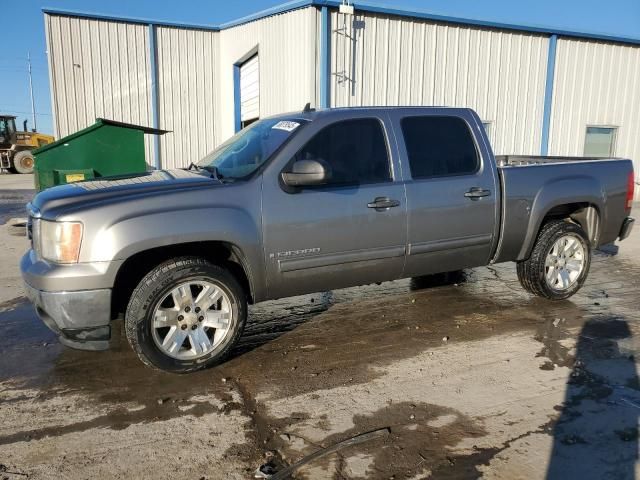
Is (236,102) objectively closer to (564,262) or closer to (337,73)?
(337,73)

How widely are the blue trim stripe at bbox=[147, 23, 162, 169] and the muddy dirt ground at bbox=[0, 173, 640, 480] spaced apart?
32.1 ft

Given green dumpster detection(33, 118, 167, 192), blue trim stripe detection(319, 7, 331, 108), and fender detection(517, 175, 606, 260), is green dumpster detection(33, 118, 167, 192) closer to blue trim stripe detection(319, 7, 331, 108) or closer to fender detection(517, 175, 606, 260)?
blue trim stripe detection(319, 7, 331, 108)

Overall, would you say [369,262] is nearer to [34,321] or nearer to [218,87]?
[34,321]

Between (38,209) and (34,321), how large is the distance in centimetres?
179

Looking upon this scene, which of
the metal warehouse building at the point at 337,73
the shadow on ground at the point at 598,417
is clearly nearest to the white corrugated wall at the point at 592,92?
the metal warehouse building at the point at 337,73

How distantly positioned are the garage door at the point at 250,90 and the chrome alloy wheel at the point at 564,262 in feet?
30.9

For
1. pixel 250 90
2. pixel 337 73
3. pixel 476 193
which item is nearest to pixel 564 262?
pixel 476 193

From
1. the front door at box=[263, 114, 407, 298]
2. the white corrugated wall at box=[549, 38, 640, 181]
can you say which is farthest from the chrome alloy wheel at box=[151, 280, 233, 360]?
the white corrugated wall at box=[549, 38, 640, 181]

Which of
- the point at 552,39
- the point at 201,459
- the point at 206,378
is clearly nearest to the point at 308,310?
the point at 206,378

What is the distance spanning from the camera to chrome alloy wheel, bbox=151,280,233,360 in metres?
3.67

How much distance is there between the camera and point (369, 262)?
4.32 metres

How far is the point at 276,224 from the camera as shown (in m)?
3.87

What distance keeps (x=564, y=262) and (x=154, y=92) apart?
39.7 feet

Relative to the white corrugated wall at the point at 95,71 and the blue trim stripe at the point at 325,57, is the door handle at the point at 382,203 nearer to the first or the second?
the blue trim stripe at the point at 325,57
